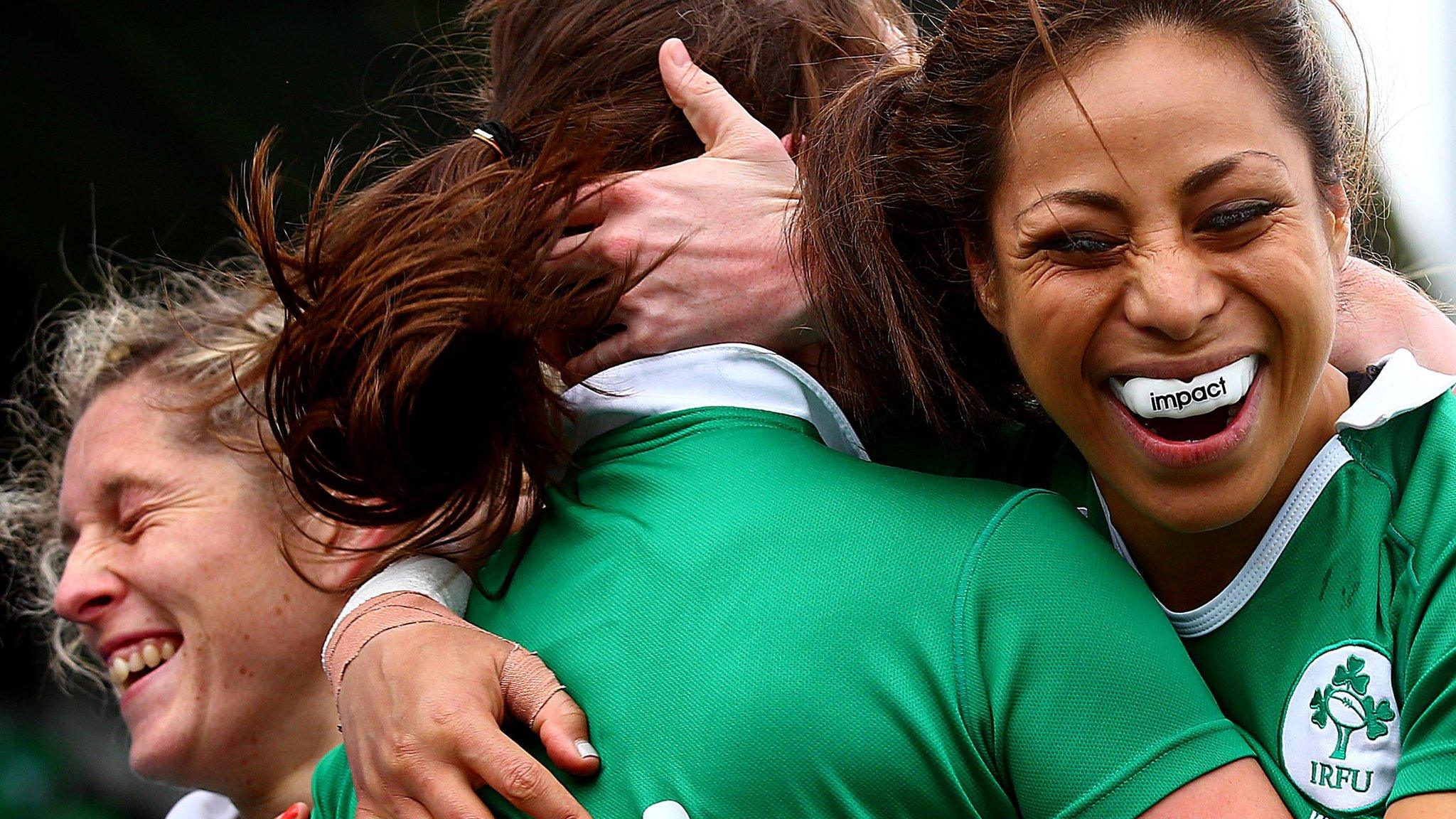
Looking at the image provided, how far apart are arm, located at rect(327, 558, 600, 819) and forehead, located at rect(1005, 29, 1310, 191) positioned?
71 centimetres

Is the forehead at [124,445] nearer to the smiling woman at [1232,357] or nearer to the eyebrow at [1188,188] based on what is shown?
the smiling woman at [1232,357]

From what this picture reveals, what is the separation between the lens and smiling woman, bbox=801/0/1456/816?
55.2 inches

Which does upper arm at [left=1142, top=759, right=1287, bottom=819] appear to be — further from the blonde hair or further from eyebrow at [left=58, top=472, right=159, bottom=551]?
eyebrow at [left=58, top=472, right=159, bottom=551]

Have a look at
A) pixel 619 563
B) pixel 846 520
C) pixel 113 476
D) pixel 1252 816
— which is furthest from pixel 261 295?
pixel 1252 816

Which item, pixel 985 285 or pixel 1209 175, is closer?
pixel 1209 175

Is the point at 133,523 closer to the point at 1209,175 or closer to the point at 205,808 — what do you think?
the point at 205,808

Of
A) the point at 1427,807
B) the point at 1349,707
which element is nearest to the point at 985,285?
the point at 1349,707

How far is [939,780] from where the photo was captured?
1.35 m

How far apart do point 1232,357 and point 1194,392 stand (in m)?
0.05

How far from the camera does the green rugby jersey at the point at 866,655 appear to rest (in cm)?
133

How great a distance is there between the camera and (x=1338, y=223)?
62.4 inches

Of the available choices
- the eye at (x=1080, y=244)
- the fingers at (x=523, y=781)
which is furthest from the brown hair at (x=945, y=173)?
the fingers at (x=523, y=781)

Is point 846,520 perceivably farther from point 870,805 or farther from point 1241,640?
point 1241,640

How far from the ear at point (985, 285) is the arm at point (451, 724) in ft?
2.00
